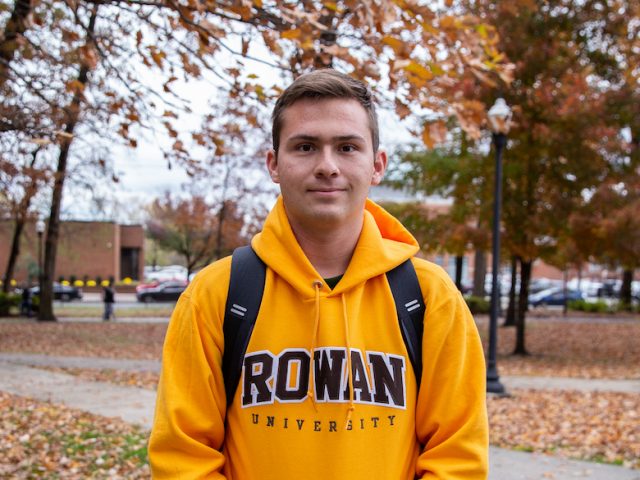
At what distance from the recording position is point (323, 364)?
196 centimetres

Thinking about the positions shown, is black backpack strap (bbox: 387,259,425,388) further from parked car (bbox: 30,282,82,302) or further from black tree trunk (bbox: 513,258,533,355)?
parked car (bbox: 30,282,82,302)

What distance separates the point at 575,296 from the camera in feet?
151

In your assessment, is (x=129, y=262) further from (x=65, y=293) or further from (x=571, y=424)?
(x=571, y=424)

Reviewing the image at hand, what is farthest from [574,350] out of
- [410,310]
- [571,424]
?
[410,310]

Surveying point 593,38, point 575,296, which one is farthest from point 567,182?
point 575,296

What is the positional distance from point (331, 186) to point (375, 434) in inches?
27.4

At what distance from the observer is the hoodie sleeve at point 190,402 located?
193 centimetres

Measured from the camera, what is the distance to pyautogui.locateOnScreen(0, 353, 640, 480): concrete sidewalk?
19.5 ft

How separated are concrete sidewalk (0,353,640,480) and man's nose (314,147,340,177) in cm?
440

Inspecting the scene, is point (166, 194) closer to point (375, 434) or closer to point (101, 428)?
point (101, 428)

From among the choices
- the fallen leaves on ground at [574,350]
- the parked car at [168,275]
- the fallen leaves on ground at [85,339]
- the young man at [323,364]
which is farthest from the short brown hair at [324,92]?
Result: the parked car at [168,275]

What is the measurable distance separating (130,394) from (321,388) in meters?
8.46

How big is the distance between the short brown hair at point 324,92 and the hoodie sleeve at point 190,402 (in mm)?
591

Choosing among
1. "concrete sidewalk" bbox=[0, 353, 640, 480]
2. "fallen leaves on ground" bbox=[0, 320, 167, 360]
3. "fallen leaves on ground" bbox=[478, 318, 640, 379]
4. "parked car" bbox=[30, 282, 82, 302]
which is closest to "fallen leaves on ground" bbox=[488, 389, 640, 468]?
"concrete sidewalk" bbox=[0, 353, 640, 480]
